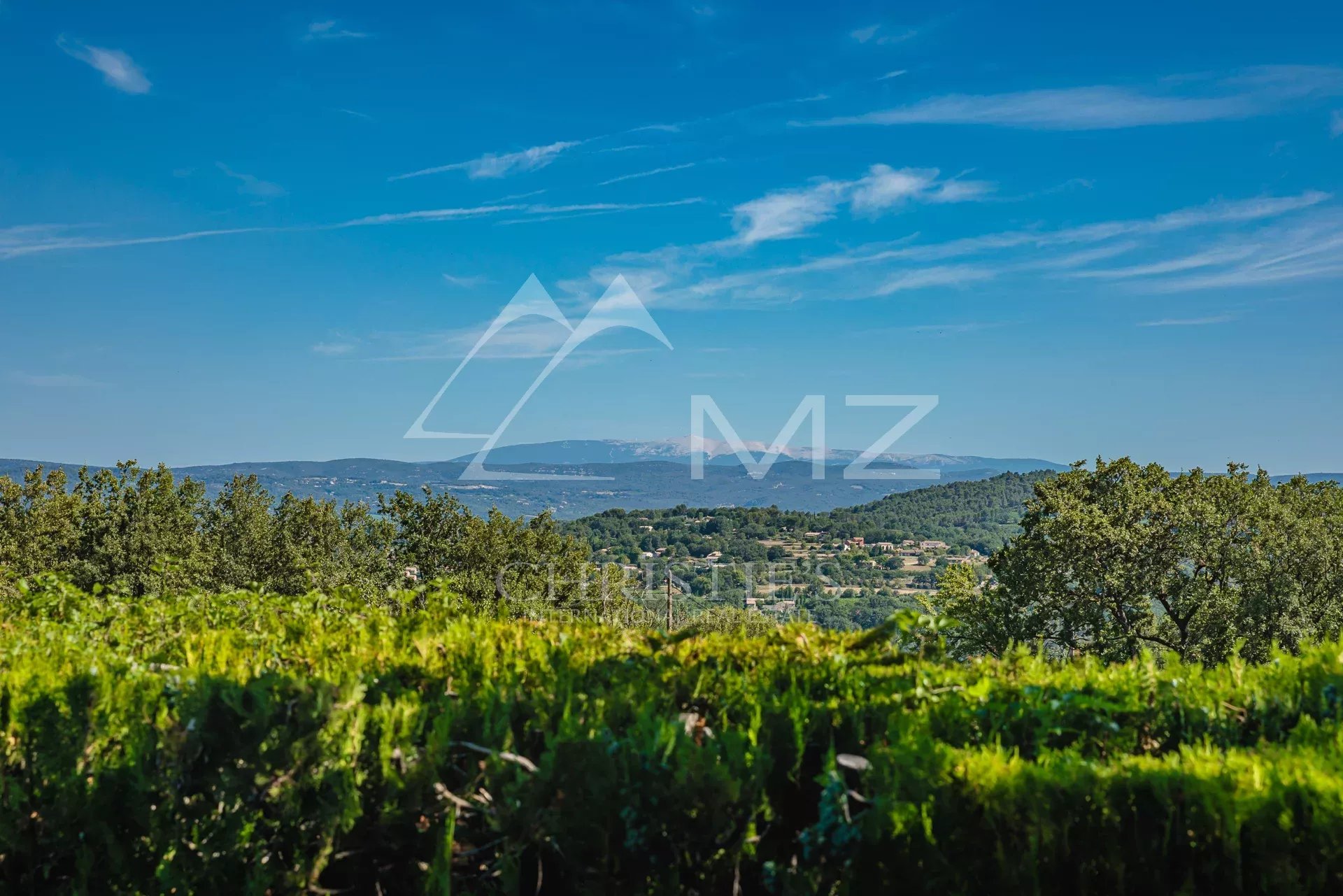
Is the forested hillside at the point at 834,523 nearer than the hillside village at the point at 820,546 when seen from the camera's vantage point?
No

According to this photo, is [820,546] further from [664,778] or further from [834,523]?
[664,778]

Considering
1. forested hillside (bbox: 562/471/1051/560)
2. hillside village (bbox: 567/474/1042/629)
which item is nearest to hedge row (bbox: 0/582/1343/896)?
hillside village (bbox: 567/474/1042/629)

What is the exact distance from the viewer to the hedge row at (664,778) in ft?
7.07

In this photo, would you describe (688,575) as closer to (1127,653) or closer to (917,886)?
(1127,653)

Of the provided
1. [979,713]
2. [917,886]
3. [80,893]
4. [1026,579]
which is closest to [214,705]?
[80,893]

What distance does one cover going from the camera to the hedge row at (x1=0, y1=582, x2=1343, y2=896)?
7.07 ft

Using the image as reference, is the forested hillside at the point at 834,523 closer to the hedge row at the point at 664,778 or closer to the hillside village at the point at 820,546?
the hillside village at the point at 820,546

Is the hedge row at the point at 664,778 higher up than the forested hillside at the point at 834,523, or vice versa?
the hedge row at the point at 664,778

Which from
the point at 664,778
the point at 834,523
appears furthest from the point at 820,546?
the point at 664,778

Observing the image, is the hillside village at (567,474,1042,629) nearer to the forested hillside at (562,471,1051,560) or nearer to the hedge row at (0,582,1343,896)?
the forested hillside at (562,471,1051,560)

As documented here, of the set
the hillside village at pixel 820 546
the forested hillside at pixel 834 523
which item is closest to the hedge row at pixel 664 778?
the hillside village at pixel 820 546

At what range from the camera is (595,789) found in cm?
226

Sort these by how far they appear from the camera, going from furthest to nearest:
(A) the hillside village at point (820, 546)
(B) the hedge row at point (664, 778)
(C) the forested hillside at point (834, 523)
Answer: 1. (C) the forested hillside at point (834, 523)
2. (A) the hillside village at point (820, 546)
3. (B) the hedge row at point (664, 778)

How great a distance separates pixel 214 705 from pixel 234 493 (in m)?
54.0
